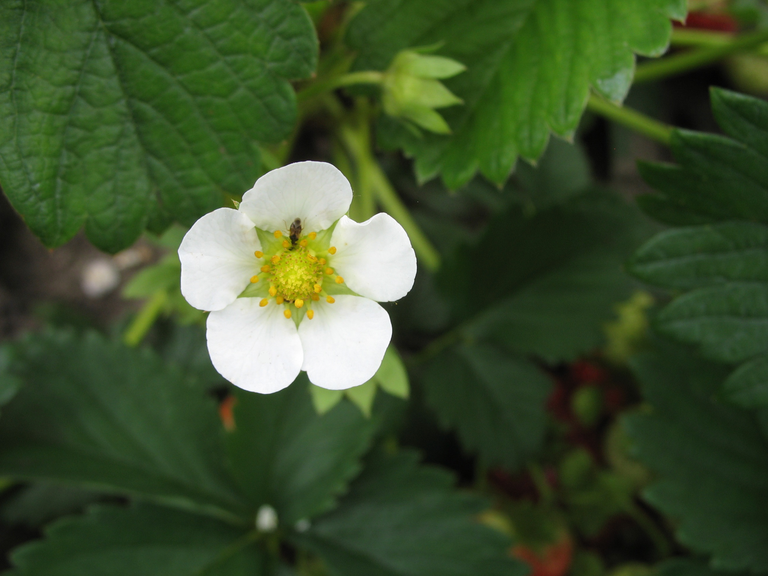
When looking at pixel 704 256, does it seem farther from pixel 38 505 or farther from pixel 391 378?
pixel 38 505

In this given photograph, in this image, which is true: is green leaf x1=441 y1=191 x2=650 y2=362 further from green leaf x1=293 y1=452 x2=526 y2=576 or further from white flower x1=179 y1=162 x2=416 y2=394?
white flower x1=179 y1=162 x2=416 y2=394

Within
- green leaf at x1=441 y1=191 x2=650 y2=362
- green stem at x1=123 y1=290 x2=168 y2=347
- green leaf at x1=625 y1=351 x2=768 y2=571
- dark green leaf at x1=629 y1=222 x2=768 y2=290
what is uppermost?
green stem at x1=123 y1=290 x2=168 y2=347

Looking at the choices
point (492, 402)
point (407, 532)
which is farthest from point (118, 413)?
point (492, 402)

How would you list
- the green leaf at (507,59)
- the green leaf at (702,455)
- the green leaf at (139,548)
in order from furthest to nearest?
1. the green leaf at (702,455)
2. the green leaf at (139,548)
3. the green leaf at (507,59)

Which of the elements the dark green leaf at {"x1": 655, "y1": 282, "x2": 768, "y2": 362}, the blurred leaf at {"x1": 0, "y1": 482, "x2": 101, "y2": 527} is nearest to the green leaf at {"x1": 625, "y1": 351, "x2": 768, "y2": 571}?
the dark green leaf at {"x1": 655, "y1": 282, "x2": 768, "y2": 362}

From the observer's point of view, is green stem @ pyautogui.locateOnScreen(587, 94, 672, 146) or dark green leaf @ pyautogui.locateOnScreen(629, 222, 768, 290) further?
green stem @ pyautogui.locateOnScreen(587, 94, 672, 146)

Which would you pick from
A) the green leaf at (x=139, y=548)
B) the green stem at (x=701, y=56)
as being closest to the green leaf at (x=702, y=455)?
the green stem at (x=701, y=56)

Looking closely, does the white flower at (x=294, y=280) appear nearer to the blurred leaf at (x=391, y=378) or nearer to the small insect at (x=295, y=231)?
the small insect at (x=295, y=231)
